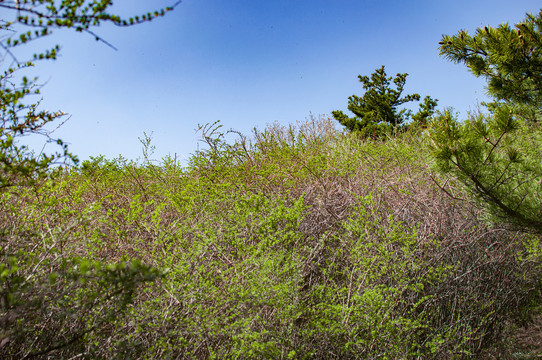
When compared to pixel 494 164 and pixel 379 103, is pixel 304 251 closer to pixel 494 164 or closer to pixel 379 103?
pixel 494 164

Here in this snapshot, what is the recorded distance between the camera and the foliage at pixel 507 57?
329 centimetres

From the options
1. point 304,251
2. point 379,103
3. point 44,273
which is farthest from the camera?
point 379,103

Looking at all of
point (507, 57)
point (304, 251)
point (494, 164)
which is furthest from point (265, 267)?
point (507, 57)

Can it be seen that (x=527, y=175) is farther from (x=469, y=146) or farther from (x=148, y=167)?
(x=148, y=167)

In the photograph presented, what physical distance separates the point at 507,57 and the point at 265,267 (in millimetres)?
2817

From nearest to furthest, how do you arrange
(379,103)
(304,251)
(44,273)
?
1. (44,273)
2. (304,251)
3. (379,103)

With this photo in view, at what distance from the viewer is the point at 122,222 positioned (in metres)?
4.19

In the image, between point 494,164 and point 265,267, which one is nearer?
point 265,267

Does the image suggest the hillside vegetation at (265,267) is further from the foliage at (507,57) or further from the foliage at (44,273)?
the foliage at (507,57)

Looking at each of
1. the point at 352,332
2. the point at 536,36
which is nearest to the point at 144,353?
the point at 352,332

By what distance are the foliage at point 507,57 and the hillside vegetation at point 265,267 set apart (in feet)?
3.76

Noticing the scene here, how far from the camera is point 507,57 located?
3357mm

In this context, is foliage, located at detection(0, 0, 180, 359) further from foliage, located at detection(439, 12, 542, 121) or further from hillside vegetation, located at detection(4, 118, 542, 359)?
foliage, located at detection(439, 12, 542, 121)

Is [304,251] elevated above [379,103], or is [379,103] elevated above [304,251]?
[379,103]
